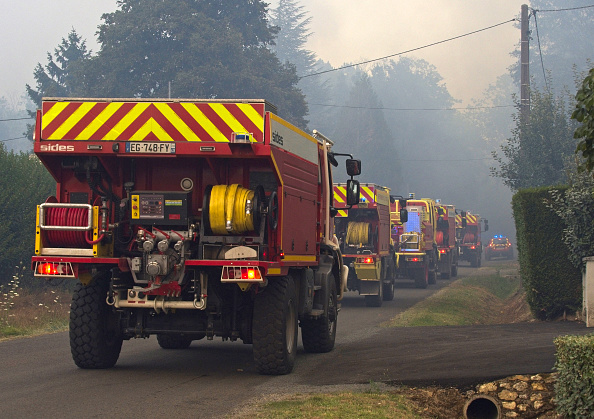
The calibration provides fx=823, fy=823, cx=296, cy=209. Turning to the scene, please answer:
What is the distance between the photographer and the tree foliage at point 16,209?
75.2 feet

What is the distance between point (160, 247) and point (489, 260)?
181ft

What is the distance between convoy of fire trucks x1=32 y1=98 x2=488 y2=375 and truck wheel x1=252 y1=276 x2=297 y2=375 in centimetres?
1

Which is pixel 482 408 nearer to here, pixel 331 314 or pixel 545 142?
pixel 331 314

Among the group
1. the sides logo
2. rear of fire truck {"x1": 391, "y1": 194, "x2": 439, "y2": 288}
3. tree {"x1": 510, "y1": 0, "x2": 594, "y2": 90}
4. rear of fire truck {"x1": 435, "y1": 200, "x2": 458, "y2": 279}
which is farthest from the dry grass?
tree {"x1": 510, "y1": 0, "x2": 594, "y2": 90}

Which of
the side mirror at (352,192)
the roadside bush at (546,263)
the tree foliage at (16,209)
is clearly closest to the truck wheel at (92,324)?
the side mirror at (352,192)

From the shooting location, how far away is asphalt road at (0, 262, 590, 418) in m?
8.25

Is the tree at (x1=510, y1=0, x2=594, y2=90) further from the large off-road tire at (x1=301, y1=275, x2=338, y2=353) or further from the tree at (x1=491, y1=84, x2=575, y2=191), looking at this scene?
the large off-road tire at (x1=301, y1=275, x2=338, y2=353)

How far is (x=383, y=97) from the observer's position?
130 metres

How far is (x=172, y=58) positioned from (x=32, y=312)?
35744 millimetres

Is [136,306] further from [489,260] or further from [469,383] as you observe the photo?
[489,260]

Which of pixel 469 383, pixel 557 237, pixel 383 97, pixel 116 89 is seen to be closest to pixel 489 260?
pixel 116 89

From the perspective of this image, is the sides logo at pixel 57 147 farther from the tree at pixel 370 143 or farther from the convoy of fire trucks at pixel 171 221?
the tree at pixel 370 143

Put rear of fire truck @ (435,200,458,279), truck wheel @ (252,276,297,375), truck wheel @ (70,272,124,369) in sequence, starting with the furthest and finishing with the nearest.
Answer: rear of fire truck @ (435,200,458,279) → truck wheel @ (70,272,124,369) → truck wheel @ (252,276,297,375)

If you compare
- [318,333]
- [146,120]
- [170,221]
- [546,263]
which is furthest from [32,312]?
[546,263]
